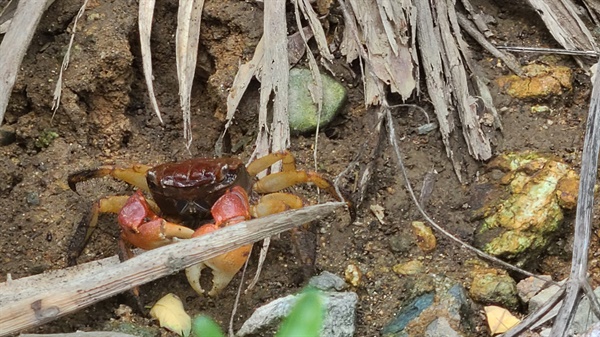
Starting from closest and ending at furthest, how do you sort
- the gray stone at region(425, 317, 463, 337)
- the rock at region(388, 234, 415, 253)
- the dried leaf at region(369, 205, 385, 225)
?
the gray stone at region(425, 317, 463, 337) < the rock at region(388, 234, 415, 253) < the dried leaf at region(369, 205, 385, 225)

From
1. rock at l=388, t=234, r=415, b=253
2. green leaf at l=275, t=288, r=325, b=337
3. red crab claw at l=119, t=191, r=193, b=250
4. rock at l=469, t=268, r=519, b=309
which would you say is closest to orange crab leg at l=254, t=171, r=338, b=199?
rock at l=388, t=234, r=415, b=253

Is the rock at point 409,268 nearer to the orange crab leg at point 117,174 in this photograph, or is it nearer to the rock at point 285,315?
the rock at point 285,315

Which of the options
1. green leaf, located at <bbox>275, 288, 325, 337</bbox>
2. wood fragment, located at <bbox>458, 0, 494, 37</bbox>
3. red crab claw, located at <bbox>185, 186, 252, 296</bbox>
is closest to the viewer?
green leaf, located at <bbox>275, 288, 325, 337</bbox>

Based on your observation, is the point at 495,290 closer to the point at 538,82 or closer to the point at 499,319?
the point at 499,319

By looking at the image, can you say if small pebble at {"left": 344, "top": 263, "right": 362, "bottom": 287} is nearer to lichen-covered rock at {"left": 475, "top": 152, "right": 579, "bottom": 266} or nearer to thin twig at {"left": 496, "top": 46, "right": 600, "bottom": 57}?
lichen-covered rock at {"left": 475, "top": 152, "right": 579, "bottom": 266}

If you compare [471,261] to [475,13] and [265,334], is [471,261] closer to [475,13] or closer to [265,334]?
[265,334]

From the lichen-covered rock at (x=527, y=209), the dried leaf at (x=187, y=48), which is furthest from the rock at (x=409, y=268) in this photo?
the dried leaf at (x=187, y=48)

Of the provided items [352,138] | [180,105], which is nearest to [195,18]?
[180,105]
